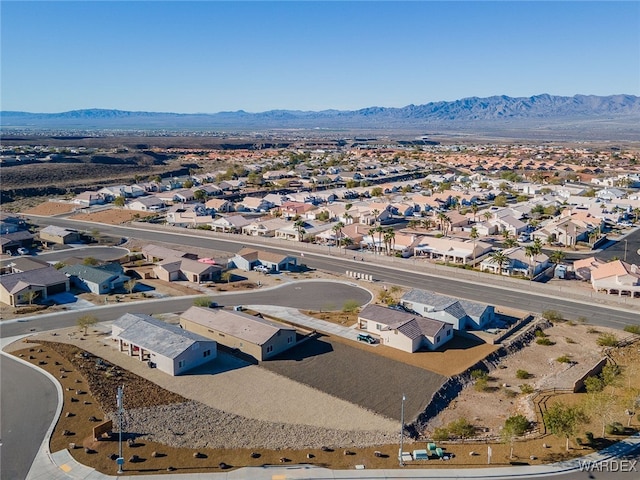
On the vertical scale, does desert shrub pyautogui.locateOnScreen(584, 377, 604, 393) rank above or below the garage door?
below

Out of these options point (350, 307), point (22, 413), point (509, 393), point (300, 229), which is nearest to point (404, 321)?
point (350, 307)

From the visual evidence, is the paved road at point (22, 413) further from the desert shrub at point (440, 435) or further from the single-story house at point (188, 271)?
the single-story house at point (188, 271)

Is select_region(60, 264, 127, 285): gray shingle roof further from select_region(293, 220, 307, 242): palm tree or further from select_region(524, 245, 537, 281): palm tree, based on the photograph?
select_region(524, 245, 537, 281): palm tree

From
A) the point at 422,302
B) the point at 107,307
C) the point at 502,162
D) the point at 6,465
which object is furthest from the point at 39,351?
the point at 502,162

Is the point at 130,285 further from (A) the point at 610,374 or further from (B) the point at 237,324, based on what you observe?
(A) the point at 610,374

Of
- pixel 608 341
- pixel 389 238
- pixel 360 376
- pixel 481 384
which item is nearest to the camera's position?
pixel 481 384

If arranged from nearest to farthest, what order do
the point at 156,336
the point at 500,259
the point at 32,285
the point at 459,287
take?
the point at 156,336
the point at 32,285
the point at 459,287
the point at 500,259

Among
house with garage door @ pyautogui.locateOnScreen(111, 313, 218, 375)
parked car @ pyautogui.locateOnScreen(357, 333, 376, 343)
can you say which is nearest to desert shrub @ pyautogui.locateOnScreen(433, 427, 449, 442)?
parked car @ pyautogui.locateOnScreen(357, 333, 376, 343)
